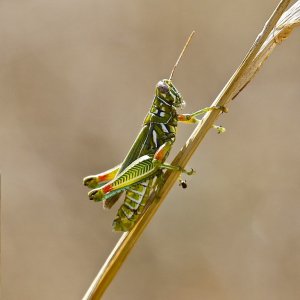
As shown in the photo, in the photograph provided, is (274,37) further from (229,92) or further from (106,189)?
(106,189)

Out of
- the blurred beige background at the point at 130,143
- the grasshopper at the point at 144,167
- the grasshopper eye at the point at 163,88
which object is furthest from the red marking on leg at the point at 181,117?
the blurred beige background at the point at 130,143

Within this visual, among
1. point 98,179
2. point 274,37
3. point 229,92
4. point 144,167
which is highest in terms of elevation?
point 274,37

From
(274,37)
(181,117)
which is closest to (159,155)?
(181,117)

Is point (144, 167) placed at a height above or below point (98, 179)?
above

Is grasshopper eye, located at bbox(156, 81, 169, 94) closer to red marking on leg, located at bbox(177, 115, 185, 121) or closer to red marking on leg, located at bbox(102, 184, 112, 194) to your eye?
red marking on leg, located at bbox(177, 115, 185, 121)

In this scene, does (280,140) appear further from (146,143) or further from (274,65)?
(146,143)

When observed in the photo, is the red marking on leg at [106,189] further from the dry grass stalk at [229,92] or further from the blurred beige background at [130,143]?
the blurred beige background at [130,143]

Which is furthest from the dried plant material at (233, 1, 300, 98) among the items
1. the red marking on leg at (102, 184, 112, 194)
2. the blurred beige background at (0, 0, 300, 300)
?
the blurred beige background at (0, 0, 300, 300)
